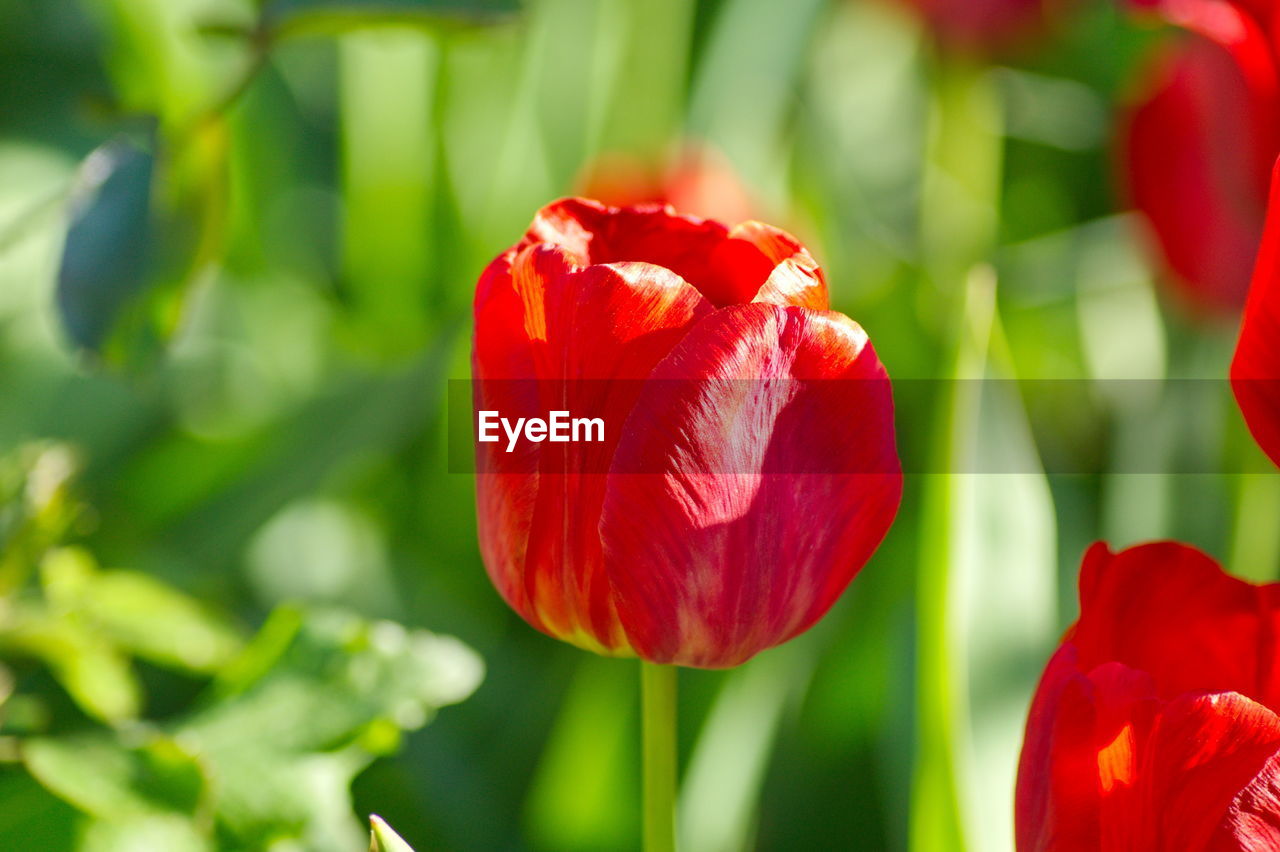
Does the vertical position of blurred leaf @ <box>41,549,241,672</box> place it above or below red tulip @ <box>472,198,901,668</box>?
below

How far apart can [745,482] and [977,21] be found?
628 mm

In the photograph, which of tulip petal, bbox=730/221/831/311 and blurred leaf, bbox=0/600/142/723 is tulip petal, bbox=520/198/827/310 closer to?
tulip petal, bbox=730/221/831/311

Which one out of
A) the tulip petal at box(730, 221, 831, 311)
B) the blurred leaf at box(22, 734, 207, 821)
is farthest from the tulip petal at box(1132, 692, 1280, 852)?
the blurred leaf at box(22, 734, 207, 821)

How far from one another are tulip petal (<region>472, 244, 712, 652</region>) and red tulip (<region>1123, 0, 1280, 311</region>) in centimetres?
29

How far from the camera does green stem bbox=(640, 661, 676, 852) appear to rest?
30 centimetres

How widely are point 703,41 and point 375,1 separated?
651 mm

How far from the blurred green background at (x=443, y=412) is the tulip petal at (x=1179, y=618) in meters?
0.09

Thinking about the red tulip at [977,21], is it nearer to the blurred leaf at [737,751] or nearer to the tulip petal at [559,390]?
the blurred leaf at [737,751]

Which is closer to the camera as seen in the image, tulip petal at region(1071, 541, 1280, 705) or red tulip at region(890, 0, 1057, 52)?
tulip petal at region(1071, 541, 1280, 705)

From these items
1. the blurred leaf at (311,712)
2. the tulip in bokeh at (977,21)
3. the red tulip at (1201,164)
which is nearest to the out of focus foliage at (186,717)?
the blurred leaf at (311,712)

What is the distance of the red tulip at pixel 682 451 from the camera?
0.26 m

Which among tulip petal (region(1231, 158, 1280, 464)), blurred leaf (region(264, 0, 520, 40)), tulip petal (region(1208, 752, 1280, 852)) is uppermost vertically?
blurred leaf (region(264, 0, 520, 40))

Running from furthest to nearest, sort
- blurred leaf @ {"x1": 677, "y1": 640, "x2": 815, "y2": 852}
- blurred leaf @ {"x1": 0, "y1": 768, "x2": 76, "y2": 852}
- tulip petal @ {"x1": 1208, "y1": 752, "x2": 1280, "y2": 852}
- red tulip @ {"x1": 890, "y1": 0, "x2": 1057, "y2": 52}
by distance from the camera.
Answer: red tulip @ {"x1": 890, "y1": 0, "x2": 1057, "y2": 52}, blurred leaf @ {"x1": 677, "y1": 640, "x2": 815, "y2": 852}, blurred leaf @ {"x1": 0, "y1": 768, "x2": 76, "y2": 852}, tulip petal @ {"x1": 1208, "y1": 752, "x2": 1280, "y2": 852}

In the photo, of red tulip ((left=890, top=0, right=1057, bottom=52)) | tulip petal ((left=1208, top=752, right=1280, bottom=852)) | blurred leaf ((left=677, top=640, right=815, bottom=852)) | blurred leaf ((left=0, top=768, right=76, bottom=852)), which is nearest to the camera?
tulip petal ((left=1208, top=752, right=1280, bottom=852))
